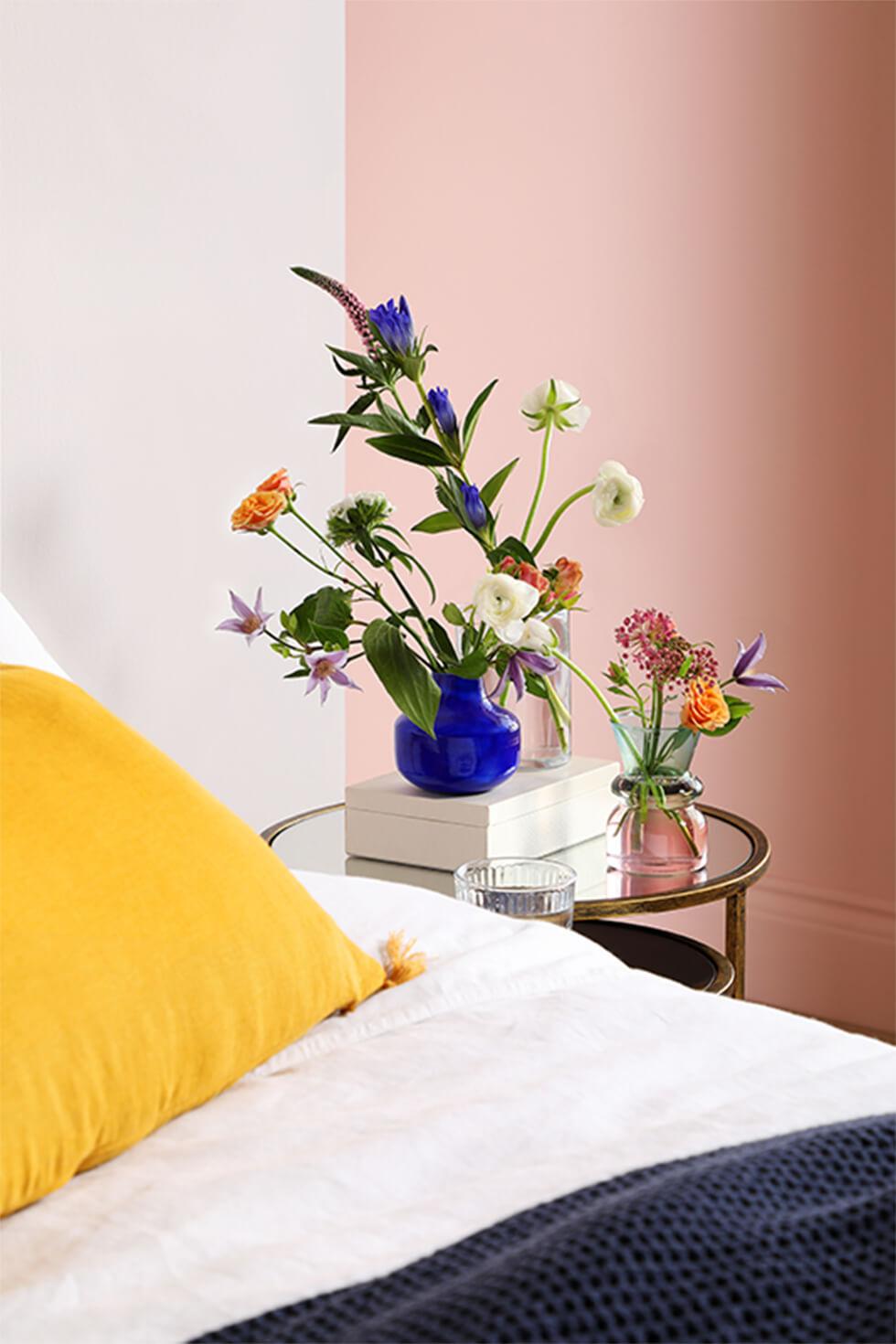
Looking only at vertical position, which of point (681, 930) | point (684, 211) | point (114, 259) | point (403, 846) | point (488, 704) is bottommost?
point (681, 930)

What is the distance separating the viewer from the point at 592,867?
156cm

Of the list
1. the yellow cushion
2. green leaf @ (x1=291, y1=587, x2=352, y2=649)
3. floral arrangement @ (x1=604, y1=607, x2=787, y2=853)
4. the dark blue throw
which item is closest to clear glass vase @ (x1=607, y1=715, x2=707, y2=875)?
floral arrangement @ (x1=604, y1=607, x2=787, y2=853)

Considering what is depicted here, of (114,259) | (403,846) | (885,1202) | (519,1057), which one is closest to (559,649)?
(403,846)

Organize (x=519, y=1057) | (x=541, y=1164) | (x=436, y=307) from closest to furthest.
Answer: (x=541, y=1164) → (x=519, y=1057) → (x=436, y=307)

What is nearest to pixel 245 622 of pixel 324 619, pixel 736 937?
pixel 324 619

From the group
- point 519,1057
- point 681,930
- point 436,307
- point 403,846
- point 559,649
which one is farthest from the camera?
point 681,930

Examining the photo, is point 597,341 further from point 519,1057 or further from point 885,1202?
point 885,1202

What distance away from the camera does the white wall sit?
1.48m

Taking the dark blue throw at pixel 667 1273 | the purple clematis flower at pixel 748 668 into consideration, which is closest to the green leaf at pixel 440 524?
the purple clematis flower at pixel 748 668

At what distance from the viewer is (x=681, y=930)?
2.71m

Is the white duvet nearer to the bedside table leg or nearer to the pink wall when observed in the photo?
the bedside table leg

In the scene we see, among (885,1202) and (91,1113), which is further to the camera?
(91,1113)

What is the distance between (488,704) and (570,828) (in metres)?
0.18

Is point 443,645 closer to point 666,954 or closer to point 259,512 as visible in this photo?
point 259,512
